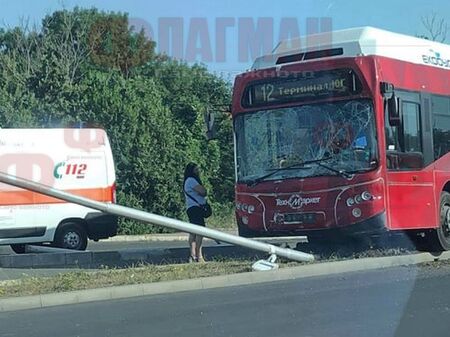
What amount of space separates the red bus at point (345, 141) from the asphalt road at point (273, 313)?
2098 millimetres

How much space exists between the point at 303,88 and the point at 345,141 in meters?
1.21

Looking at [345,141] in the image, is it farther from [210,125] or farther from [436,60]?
[436,60]

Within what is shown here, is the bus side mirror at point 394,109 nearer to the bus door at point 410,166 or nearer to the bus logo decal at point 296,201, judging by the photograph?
the bus door at point 410,166

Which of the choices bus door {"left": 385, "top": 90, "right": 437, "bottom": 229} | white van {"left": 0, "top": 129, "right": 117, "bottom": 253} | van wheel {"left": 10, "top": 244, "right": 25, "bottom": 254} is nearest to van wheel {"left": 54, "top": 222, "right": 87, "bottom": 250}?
white van {"left": 0, "top": 129, "right": 117, "bottom": 253}

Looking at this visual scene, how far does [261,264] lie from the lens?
12.3m

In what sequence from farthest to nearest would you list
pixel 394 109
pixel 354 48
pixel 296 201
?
pixel 296 201, pixel 354 48, pixel 394 109

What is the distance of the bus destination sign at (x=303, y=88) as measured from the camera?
13359 millimetres

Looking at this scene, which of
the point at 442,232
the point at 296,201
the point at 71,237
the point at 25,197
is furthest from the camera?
the point at 71,237

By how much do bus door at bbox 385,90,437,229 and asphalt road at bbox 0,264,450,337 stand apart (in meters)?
2.08

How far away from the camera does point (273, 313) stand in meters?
8.92

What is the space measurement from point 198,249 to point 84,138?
607 centimetres

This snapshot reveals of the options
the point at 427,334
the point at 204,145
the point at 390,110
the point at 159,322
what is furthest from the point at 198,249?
the point at 204,145

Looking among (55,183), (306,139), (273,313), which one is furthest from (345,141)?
(55,183)

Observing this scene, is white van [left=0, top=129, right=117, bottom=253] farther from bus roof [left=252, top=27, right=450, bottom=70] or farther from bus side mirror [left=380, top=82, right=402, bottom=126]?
bus side mirror [left=380, top=82, right=402, bottom=126]
